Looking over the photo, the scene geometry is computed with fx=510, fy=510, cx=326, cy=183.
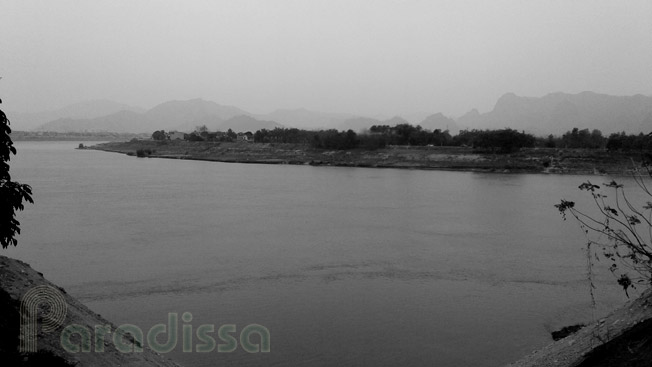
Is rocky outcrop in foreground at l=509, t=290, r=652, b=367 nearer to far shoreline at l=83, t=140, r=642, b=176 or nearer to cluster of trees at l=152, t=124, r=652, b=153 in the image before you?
far shoreline at l=83, t=140, r=642, b=176

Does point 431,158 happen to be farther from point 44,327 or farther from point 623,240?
point 44,327

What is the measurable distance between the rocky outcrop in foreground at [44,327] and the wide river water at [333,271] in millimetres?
1231

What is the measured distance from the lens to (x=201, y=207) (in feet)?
64.5

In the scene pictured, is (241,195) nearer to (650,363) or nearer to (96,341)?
(96,341)

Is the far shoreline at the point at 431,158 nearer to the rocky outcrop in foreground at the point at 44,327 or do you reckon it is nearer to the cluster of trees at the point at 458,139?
the cluster of trees at the point at 458,139

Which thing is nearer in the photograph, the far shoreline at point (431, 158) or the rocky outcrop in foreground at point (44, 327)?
the rocky outcrop in foreground at point (44, 327)

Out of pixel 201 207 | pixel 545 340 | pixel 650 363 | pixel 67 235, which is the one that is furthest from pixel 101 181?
pixel 650 363

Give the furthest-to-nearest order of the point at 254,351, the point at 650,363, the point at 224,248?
the point at 224,248 → the point at 254,351 → the point at 650,363

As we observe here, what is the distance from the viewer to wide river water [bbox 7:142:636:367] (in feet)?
23.3

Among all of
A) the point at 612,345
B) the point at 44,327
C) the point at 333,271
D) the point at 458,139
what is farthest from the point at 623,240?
the point at 458,139

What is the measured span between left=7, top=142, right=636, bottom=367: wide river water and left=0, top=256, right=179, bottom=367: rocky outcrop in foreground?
4.04ft

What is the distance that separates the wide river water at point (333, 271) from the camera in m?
7.11

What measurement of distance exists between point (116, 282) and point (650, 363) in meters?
8.52

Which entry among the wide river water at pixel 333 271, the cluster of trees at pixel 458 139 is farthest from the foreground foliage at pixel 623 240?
the cluster of trees at pixel 458 139
